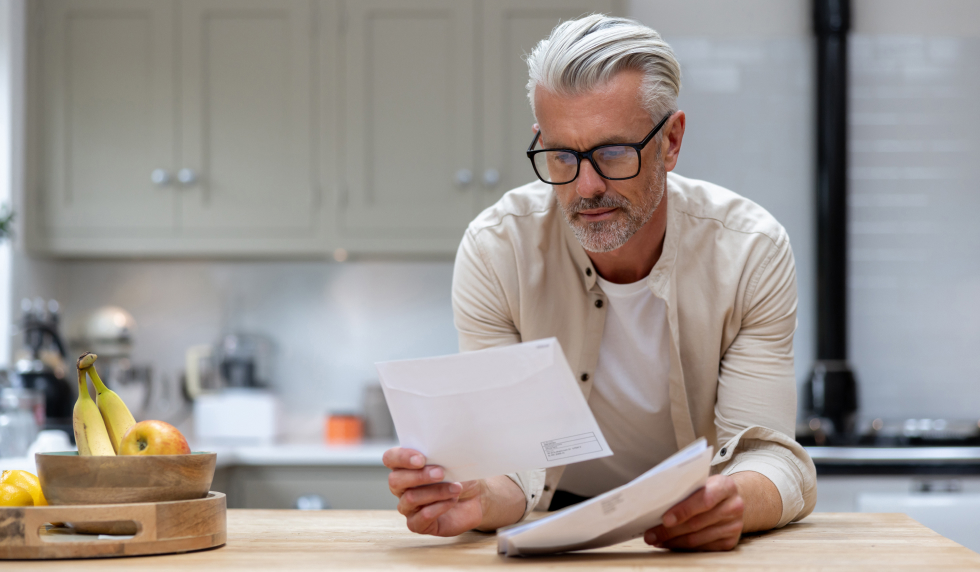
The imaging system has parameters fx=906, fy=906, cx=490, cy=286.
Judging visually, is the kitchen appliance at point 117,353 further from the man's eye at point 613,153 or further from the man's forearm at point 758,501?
the man's forearm at point 758,501

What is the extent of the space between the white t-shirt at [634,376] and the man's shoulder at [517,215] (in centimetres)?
15

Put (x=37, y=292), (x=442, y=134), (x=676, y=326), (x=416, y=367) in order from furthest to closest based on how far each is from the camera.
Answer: (x=37, y=292) < (x=442, y=134) < (x=676, y=326) < (x=416, y=367)

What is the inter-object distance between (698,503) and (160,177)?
2.49 m

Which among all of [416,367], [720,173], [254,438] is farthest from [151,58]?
[416,367]

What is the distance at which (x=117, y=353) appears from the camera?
10.6 feet

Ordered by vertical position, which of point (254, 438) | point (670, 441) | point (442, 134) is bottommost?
point (254, 438)

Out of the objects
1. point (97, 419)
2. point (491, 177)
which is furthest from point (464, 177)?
point (97, 419)

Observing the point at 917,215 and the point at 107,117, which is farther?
the point at 917,215

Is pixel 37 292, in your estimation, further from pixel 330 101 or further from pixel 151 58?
pixel 330 101

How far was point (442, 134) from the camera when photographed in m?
3.01

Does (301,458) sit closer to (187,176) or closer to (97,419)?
(187,176)

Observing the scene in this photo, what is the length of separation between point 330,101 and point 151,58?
0.63m

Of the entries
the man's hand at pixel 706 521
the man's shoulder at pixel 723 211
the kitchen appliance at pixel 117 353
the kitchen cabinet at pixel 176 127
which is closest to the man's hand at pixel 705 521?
the man's hand at pixel 706 521

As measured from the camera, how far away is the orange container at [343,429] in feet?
10.3
